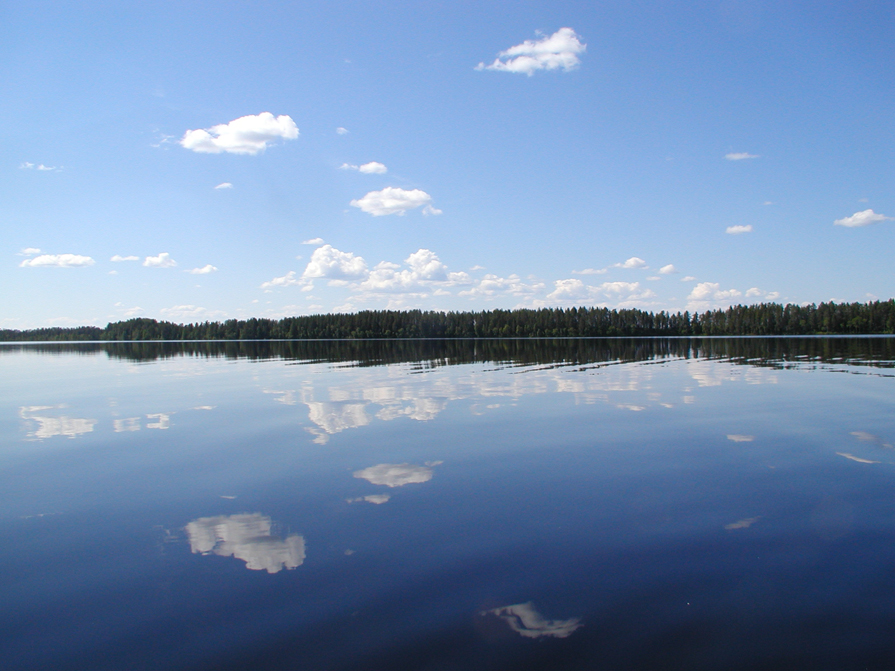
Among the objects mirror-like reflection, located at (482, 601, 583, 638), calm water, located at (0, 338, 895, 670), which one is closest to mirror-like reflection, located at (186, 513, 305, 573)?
calm water, located at (0, 338, 895, 670)

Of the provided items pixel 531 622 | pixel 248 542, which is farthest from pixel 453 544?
pixel 248 542

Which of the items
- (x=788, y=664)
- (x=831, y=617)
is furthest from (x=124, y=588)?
(x=831, y=617)

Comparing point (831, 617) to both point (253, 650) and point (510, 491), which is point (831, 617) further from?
point (253, 650)

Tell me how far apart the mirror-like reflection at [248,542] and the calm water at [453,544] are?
2.0 inches

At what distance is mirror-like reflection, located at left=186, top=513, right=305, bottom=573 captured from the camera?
8.59 meters

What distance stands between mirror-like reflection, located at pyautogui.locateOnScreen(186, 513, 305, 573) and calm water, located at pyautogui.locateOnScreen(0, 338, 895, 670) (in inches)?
2.0

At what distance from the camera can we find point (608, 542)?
9.03 m

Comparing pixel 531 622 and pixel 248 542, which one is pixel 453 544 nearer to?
pixel 531 622

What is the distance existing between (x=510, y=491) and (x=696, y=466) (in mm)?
5323

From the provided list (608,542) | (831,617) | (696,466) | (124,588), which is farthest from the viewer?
(696,466)

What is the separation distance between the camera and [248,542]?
9.34 metres

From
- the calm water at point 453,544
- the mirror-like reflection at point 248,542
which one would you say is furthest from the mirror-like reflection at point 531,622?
the mirror-like reflection at point 248,542

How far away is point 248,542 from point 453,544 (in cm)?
363

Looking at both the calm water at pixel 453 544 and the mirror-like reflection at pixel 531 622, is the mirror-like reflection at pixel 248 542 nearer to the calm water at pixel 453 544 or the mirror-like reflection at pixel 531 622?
the calm water at pixel 453 544
